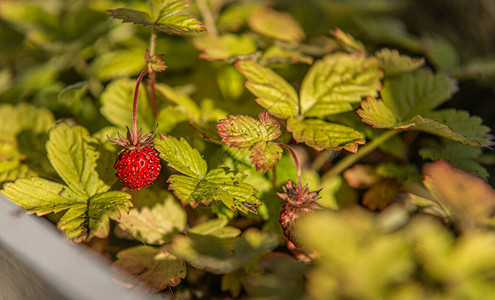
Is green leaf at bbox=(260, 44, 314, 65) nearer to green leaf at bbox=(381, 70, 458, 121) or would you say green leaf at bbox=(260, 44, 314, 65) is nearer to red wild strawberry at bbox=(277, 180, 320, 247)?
green leaf at bbox=(381, 70, 458, 121)

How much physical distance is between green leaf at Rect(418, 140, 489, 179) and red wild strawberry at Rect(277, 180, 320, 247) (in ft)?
1.23

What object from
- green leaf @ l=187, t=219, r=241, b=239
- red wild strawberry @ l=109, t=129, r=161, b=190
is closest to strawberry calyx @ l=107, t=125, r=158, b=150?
red wild strawberry @ l=109, t=129, r=161, b=190

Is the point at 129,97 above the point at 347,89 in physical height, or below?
below

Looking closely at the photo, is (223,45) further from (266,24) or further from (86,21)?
(86,21)

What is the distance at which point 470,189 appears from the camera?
628 mm

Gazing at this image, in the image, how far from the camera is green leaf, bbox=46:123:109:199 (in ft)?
2.81

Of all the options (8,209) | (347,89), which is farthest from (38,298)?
(347,89)

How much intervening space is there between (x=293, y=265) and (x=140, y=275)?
14.1 inches

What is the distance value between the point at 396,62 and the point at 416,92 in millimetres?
100

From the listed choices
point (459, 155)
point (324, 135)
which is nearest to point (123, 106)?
point (324, 135)

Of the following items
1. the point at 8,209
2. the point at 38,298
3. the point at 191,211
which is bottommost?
the point at 191,211

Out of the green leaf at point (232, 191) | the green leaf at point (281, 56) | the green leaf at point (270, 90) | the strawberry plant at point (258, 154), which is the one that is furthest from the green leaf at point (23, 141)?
the green leaf at point (281, 56)

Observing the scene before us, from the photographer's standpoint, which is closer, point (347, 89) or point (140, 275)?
point (140, 275)

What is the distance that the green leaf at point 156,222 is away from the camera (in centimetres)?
85
